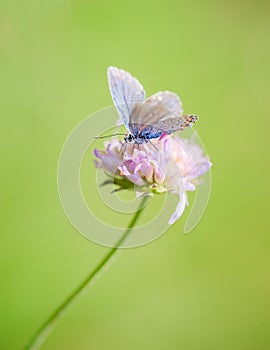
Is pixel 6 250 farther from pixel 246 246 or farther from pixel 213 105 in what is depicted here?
pixel 213 105

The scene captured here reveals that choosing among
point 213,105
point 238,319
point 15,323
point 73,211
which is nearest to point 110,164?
point 73,211

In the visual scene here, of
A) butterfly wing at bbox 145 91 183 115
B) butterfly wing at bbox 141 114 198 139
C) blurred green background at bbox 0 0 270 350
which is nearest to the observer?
butterfly wing at bbox 141 114 198 139

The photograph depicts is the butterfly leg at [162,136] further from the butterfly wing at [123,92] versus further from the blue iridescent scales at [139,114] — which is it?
the butterfly wing at [123,92]

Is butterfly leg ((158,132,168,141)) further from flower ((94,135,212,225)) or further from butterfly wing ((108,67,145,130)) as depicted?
butterfly wing ((108,67,145,130))

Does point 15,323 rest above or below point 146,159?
below

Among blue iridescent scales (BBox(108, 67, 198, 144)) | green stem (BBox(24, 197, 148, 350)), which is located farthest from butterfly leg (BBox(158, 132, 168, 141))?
green stem (BBox(24, 197, 148, 350))

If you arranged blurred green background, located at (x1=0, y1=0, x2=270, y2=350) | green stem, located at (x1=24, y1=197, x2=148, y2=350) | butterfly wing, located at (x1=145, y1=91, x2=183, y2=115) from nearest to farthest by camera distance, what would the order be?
green stem, located at (x1=24, y1=197, x2=148, y2=350), butterfly wing, located at (x1=145, y1=91, x2=183, y2=115), blurred green background, located at (x1=0, y1=0, x2=270, y2=350)

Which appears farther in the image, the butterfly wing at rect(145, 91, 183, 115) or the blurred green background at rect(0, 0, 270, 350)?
the blurred green background at rect(0, 0, 270, 350)
